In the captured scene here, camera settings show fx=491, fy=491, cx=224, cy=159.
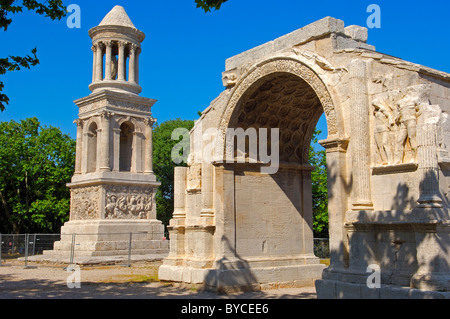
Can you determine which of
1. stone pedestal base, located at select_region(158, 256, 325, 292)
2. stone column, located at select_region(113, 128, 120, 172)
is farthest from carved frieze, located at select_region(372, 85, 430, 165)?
stone column, located at select_region(113, 128, 120, 172)

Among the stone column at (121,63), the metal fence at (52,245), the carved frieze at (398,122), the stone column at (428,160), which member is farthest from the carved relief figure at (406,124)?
the stone column at (121,63)

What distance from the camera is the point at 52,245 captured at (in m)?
22.5

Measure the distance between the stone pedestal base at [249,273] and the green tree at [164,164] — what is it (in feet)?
83.4

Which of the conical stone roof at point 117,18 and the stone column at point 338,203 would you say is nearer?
the stone column at point 338,203

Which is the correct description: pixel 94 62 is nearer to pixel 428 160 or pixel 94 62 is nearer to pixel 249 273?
pixel 249 273

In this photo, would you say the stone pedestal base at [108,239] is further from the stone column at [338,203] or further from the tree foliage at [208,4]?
the tree foliage at [208,4]

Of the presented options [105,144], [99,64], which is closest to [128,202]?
[105,144]

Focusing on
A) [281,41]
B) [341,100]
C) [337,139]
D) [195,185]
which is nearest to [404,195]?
[337,139]

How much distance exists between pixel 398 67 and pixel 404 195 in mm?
2385

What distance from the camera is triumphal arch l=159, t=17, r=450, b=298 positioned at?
27.9ft

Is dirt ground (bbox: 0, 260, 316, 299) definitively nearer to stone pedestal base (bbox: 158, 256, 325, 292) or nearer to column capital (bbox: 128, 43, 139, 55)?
stone pedestal base (bbox: 158, 256, 325, 292)

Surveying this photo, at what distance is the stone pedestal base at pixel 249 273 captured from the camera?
12023mm

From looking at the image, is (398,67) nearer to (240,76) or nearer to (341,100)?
(341,100)

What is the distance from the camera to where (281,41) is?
11734mm
